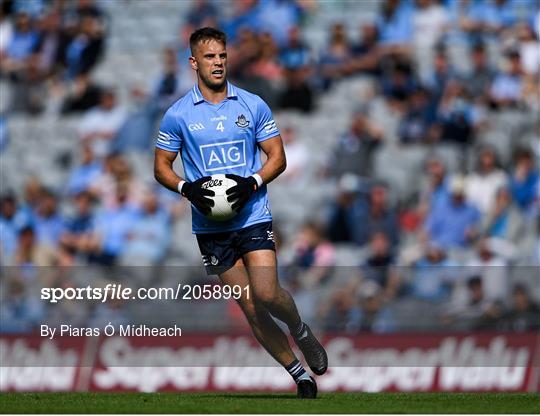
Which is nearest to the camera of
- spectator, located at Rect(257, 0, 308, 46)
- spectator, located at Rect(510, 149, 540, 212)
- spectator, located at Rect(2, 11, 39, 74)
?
spectator, located at Rect(510, 149, 540, 212)

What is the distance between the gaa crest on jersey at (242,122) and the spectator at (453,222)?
7.34 metres

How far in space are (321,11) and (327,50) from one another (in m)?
1.11

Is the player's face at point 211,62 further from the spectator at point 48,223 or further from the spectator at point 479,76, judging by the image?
the spectator at point 479,76

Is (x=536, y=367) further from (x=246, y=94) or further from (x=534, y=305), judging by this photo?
(x=246, y=94)

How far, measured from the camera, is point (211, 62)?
8.90 meters

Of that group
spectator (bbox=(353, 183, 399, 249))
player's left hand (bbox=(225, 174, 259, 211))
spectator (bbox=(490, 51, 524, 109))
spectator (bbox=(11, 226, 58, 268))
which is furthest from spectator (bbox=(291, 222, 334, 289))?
player's left hand (bbox=(225, 174, 259, 211))

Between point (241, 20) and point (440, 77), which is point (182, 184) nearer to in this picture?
point (440, 77)

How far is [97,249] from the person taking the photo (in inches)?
655

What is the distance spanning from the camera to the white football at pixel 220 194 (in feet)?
28.5

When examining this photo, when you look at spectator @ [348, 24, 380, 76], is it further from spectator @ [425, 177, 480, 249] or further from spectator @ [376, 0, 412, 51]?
spectator @ [425, 177, 480, 249]

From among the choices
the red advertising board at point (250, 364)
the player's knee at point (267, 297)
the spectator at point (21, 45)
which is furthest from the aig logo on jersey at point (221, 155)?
the spectator at point (21, 45)

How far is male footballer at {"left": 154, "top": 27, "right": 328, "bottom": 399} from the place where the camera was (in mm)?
8875

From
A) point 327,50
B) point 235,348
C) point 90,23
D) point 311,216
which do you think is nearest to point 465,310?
point 235,348

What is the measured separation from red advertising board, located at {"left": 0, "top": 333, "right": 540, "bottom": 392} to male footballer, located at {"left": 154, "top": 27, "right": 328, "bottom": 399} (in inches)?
167
